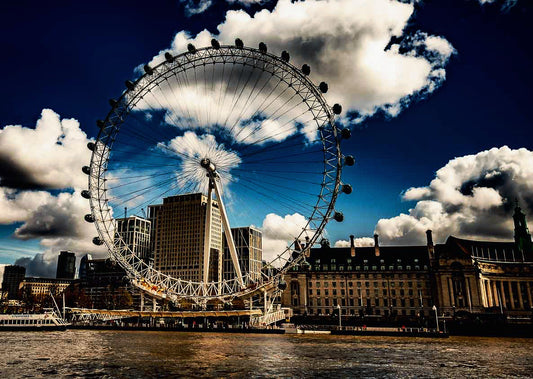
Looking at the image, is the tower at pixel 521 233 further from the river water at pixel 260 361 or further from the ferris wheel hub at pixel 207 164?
the ferris wheel hub at pixel 207 164

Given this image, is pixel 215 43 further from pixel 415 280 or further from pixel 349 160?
pixel 415 280

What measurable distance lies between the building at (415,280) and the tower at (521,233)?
247cm

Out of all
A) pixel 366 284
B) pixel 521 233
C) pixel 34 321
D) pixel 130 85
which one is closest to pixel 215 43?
pixel 130 85

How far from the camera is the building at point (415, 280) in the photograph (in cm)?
12588

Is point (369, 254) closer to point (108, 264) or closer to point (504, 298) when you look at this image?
point (504, 298)

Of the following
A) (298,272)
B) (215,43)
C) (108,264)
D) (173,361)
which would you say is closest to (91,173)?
(108,264)

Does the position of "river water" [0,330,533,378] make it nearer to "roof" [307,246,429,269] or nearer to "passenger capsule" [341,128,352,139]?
"passenger capsule" [341,128,352,139]

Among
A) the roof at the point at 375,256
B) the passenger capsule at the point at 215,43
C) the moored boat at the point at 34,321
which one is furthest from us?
the roof at the point at 375,256

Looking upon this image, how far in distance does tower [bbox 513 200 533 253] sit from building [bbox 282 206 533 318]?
247 centimetres

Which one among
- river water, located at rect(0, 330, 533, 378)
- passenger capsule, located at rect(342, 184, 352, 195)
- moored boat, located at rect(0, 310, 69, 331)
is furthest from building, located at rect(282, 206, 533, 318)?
river water, located at rect(0, 330, 533, 378)

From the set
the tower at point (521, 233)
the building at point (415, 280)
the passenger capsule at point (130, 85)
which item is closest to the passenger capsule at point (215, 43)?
the passenger capsule at point (130, 85)

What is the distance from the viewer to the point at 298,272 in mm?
140375

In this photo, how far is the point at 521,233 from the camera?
15288 cm

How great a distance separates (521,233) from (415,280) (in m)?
47.8
